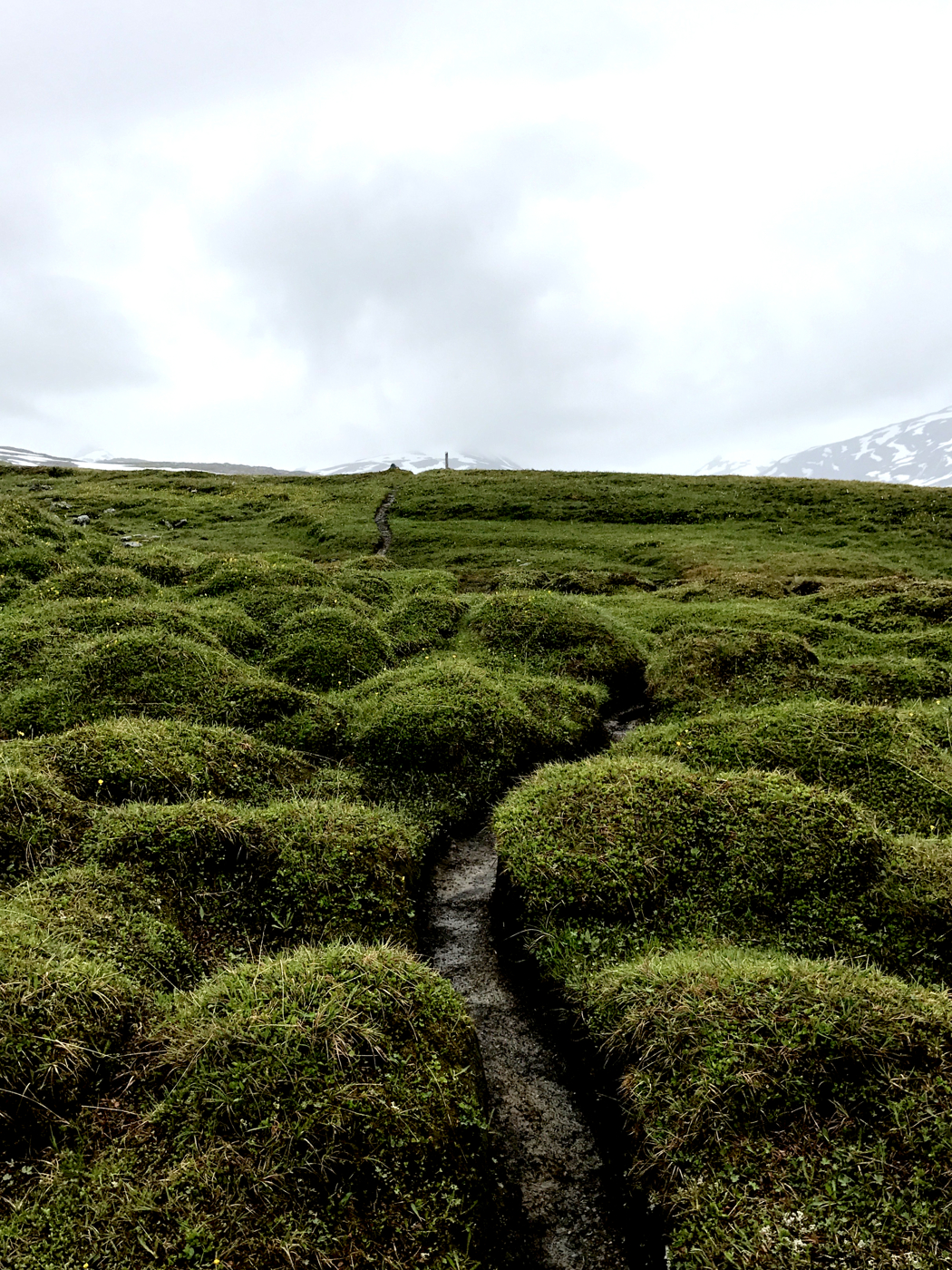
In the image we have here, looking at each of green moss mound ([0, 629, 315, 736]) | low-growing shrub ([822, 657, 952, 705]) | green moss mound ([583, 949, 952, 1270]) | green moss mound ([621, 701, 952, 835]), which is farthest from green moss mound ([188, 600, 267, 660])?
low-growing shrub ([822, 657, 952, 705])

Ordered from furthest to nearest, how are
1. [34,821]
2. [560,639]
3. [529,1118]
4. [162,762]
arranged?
[560,639], [162,762], [34,821], [529,1118]

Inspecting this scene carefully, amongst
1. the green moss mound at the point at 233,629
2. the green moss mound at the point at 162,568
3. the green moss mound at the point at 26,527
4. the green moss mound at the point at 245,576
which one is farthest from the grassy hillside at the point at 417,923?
the green moss mound at the point at 26,527

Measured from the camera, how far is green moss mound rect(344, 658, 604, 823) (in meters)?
12.4

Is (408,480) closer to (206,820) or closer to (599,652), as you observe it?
(599,652)

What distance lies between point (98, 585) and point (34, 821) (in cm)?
1294

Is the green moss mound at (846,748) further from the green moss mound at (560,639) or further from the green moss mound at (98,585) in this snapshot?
the green moss mound at (98,585)

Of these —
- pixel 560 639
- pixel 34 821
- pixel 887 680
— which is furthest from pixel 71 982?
pixel 887 680

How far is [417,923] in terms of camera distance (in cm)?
961

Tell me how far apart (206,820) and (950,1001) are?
806 centimetres

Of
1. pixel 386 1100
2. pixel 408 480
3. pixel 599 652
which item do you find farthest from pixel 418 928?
pixel 408 480

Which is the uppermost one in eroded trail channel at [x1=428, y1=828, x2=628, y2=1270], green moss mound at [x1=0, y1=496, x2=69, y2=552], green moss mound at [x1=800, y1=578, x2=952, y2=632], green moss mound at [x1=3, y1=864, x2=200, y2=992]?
green moss mound at [x1=0, y1=496, x2=69, y2=552]

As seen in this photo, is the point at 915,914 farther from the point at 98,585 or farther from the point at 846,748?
the point at 98,585

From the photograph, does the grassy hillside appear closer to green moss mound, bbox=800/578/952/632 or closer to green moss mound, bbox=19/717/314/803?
green moss mound, bbox=19/717/314/803

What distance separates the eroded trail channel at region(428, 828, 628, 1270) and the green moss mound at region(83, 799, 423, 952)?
807 mm
